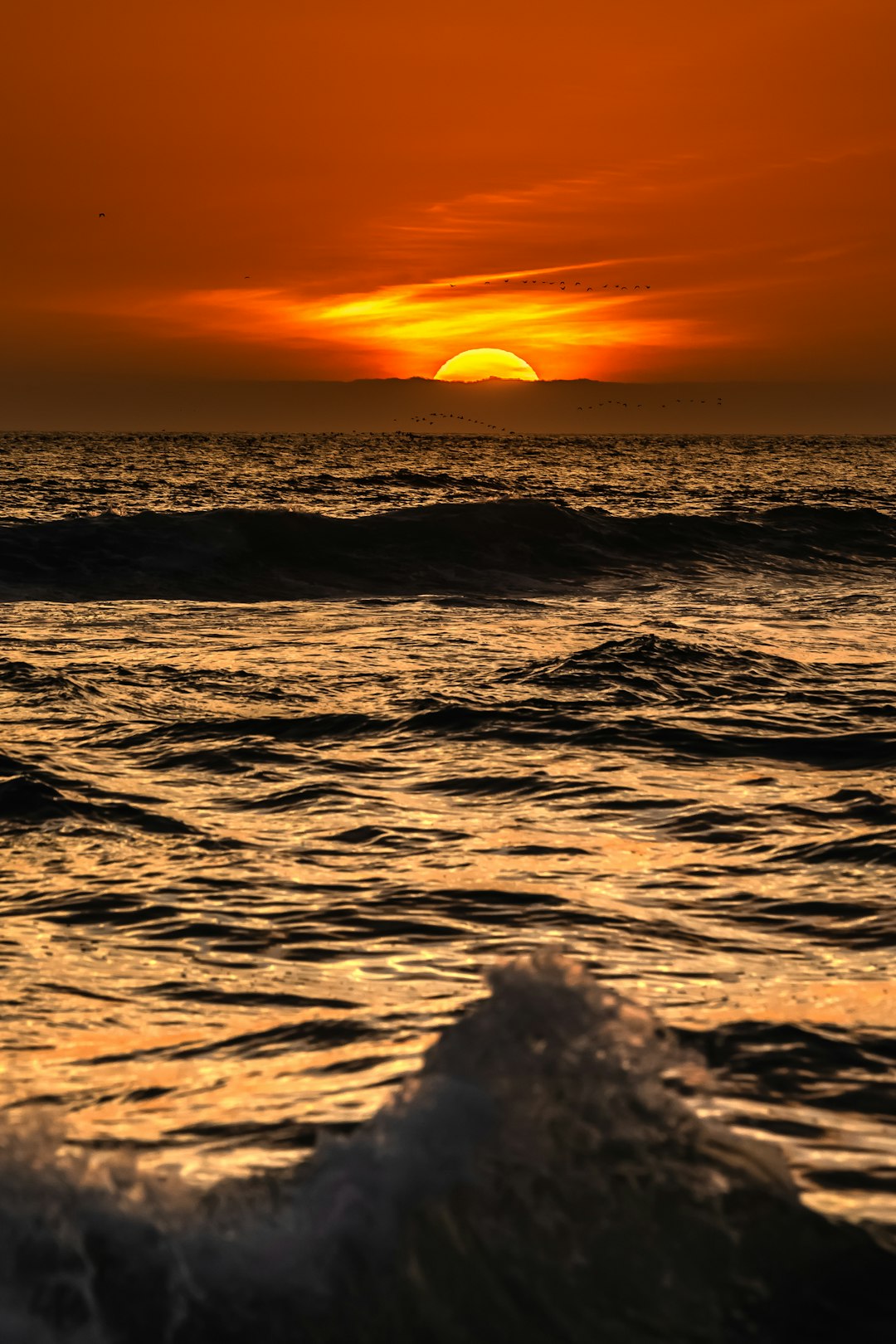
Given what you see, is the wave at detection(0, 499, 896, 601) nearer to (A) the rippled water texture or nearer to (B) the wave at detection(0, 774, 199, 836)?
(A) the rippled water texture

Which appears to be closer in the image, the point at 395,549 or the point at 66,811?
the point at 66,811

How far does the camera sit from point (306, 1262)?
330 cm

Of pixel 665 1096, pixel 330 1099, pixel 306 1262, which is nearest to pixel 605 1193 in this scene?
pixel 665 1096

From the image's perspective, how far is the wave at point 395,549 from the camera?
23.2 m

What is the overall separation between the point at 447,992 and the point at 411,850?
218 cm

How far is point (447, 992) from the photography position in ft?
17.5

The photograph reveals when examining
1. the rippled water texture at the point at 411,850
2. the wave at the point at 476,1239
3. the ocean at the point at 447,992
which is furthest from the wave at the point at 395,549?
the wave at the point at 476,1239

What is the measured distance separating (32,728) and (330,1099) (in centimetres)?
726

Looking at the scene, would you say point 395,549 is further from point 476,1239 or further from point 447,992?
point 476,1239

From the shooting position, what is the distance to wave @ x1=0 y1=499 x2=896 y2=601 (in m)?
23.2

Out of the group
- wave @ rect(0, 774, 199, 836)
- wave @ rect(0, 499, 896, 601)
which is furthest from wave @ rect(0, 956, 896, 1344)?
wave @ rect(0, 499, 896, 601)

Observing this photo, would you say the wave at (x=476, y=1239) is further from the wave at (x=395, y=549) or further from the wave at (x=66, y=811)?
the wave at (x=395, y=549)

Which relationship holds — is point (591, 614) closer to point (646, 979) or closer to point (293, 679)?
point (293, 679)

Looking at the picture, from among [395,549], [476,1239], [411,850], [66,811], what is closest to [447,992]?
[476,1239]
